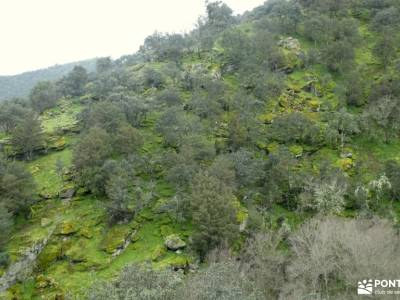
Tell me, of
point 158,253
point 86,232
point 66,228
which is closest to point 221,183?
point 158,253

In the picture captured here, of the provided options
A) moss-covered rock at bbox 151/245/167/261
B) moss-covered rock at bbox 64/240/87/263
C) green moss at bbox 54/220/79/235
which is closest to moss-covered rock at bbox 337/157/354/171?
moss-covered rock at bbox 151/245/167/261

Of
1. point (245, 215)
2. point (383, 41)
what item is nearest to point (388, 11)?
point (383, 41)

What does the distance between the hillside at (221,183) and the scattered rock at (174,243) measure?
17cm

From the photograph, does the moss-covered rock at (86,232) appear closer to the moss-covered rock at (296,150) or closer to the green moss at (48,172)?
the green moss at (48,172)

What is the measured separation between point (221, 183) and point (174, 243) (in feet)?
31.2

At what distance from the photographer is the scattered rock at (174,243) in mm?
40406

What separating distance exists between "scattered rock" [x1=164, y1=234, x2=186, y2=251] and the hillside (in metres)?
0.17

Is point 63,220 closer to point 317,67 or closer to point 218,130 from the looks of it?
point 218,130

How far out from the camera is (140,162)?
169 feet

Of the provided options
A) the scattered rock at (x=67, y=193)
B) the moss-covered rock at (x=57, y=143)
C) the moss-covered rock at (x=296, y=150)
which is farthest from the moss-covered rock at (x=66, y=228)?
the moss-covered rock at (x=296, y=150)

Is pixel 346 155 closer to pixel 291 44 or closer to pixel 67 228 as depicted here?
pixel 291 44

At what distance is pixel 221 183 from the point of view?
142 feet

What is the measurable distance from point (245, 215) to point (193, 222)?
280 inches

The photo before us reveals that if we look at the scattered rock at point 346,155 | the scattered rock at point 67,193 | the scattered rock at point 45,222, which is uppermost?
the scattered rock at point 67,193
